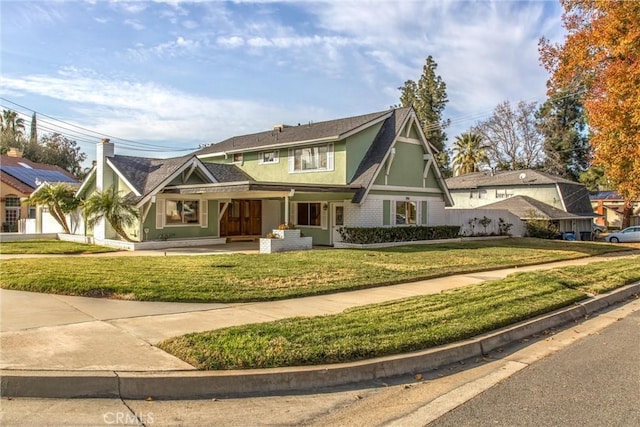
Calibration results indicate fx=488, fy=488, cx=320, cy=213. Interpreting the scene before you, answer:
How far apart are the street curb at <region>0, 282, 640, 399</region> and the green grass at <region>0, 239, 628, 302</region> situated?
4110 millimetres

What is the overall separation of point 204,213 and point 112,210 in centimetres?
411

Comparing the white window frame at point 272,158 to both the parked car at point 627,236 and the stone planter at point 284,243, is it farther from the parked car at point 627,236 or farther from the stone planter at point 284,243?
the parked car at point 627,236

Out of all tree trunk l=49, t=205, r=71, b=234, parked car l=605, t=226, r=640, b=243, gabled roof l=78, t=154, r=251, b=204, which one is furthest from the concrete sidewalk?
parked car l=605, t=226, r=640, b=243

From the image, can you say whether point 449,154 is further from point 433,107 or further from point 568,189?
point 568,189

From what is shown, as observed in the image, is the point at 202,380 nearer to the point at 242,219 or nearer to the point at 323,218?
the point at 323,218

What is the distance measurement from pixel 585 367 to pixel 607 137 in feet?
69.5

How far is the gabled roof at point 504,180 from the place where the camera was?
40.7 meters

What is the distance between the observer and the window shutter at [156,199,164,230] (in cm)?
2159

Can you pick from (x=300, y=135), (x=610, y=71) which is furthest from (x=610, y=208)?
(x=300, y=135)

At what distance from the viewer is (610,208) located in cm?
5512

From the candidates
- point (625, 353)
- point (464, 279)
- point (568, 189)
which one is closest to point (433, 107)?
point (568, 189)

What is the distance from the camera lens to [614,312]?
1019 cm

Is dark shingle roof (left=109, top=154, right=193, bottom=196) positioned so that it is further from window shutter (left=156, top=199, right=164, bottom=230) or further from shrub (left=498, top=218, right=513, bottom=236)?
shrub (left=498, top=218, right=513, bottom=236)

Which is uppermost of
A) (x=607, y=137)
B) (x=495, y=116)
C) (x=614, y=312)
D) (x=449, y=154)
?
(x=495, y=116)
